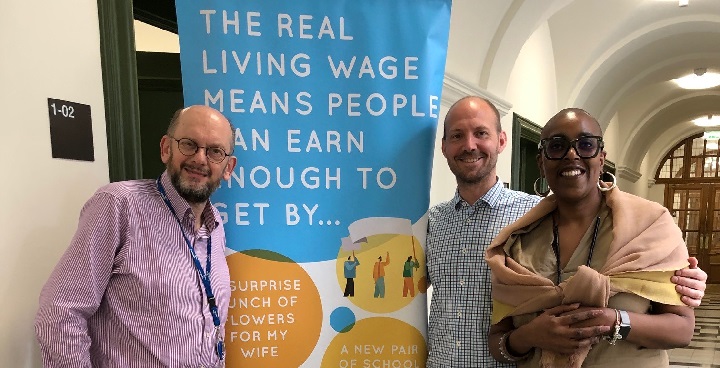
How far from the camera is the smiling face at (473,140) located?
1705 millimetres

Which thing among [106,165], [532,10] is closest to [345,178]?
[106,165]

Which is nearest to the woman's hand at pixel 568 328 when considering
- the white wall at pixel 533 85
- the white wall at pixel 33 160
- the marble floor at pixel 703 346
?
the white wall at pixel 33 160

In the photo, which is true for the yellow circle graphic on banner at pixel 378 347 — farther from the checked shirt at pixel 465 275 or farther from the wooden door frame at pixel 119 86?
the wooden door frame at pixel 119 86

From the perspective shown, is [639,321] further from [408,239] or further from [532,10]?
[532,10]

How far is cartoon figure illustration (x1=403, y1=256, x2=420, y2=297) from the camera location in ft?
6.26

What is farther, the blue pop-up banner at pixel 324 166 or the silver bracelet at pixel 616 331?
the blue pop-up banner at pixel 324 166

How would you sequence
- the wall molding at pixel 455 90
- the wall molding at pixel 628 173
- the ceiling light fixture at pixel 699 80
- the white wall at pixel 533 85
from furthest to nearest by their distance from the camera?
the wall molding at pixel 628 173, the ceiling light fixture at pixel 699 80, the white wall at pixel 533 85, the wall molding at pixel 455 90

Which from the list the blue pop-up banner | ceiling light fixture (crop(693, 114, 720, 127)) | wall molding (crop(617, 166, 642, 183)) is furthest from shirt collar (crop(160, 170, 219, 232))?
ceiling light fixture (crop(693, 114, 720, 127))

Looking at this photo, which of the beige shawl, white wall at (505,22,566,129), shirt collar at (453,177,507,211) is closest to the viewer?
the beige shawl

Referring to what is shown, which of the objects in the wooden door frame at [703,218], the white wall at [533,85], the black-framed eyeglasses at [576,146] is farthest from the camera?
the wooden door frame at [703,218]

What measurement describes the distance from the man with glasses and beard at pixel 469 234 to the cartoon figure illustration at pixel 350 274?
0.98 feet

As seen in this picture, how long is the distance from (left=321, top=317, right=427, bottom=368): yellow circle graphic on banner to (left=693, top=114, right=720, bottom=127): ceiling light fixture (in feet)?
43.5

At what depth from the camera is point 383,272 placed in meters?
1.92

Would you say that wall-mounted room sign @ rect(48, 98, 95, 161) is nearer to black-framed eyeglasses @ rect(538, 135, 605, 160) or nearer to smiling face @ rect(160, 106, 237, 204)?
smiling face @ rect(160, 106, 237, 204)
